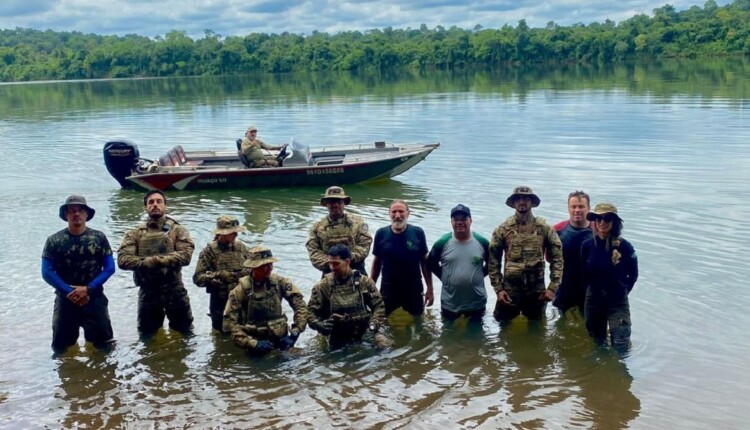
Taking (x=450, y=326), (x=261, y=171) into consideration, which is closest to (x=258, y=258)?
(x=450, y=326)

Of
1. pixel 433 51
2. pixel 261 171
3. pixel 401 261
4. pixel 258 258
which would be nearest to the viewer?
pixel 258 258

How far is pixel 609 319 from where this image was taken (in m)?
7.83

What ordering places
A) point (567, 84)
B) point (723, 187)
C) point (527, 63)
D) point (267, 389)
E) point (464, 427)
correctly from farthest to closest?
point (527, 63), point (567, 84), point (723, 187), point (267, 389), point (464, 427)

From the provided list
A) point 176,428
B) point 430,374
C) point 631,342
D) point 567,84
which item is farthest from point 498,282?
point 567,84

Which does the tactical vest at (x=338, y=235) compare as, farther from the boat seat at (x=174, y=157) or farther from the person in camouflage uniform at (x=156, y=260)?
the boat seat at (x=174, y=157)

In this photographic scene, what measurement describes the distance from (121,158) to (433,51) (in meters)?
94.8

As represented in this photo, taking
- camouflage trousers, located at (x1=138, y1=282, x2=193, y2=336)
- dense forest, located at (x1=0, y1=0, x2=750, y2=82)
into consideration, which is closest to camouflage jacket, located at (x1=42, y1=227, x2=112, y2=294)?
camouflage trousers, located at (x1=138, y1=282, x2=193, y2=336)

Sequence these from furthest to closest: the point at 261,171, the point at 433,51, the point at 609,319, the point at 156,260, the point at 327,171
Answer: the point at 433,51 → the point at 327,171 → the point at 261,171 → the point at 156,260 → the point at 609,319

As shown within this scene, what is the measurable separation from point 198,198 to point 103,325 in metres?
11.5

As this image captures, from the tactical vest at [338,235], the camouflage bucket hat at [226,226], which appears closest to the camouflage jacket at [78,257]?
the camouflage bucket hat at [226,226]

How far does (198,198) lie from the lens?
19688mm

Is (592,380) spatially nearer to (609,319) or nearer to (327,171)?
(609,319)

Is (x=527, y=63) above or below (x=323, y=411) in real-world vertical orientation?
above

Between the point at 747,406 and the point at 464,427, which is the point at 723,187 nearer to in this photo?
the point at 747,406
